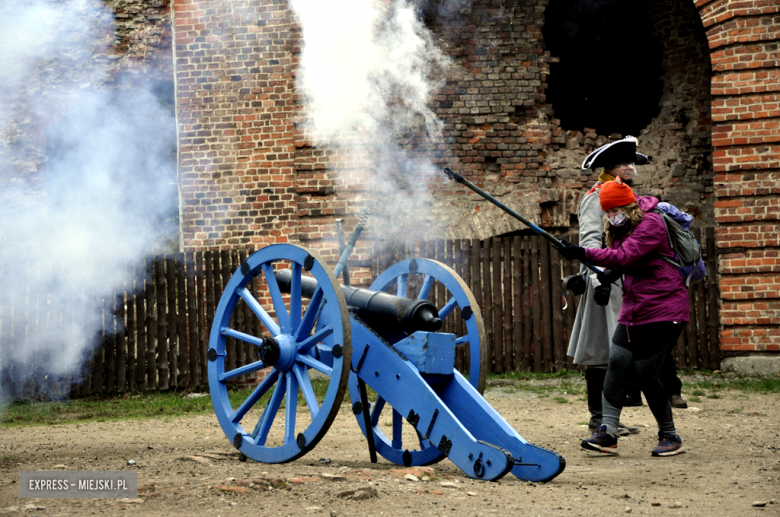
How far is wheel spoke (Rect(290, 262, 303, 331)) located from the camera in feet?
12.6

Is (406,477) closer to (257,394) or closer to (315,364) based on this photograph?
(315,364)

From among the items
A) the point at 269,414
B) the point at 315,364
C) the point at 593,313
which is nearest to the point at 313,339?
the point at 315,364

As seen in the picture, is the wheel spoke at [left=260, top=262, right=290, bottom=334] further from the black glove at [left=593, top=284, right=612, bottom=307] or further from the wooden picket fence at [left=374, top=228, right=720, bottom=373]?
the wooden picket fence at [left=374, top=228, right=720, bottom=373]

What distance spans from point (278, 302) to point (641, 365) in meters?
1.99

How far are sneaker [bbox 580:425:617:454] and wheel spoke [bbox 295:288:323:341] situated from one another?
5.56 ft

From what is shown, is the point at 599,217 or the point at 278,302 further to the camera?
the point at 599,217

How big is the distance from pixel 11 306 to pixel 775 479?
7339 millimetres

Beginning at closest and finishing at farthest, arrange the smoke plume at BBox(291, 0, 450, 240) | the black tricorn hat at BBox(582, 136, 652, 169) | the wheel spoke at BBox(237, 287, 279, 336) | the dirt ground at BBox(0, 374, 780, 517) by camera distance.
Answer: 1. the dirt ground at BBox(0, 374, 780, 517)
2. the wheel spoke at BBox(237, 287, 279, 336)
3. the black tricorn hat at BBox(582, 136, 652, 169)
4. the smoke plume at BBox(291, 0, 450, 240)

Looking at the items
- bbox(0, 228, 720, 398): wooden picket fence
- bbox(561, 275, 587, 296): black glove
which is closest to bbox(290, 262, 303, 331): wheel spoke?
bbox(561, 275, 587, 296): black glove

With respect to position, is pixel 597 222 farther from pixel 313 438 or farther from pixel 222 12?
pixel 222 12

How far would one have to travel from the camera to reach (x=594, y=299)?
4.50 meters

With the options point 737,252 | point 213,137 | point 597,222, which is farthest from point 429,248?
point 597,222

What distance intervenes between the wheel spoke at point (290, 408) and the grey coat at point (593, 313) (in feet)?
6.13

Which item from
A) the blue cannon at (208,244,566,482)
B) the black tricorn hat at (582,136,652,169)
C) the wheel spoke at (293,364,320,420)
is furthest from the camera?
the black tricorn hat at (582,136,652,169)
